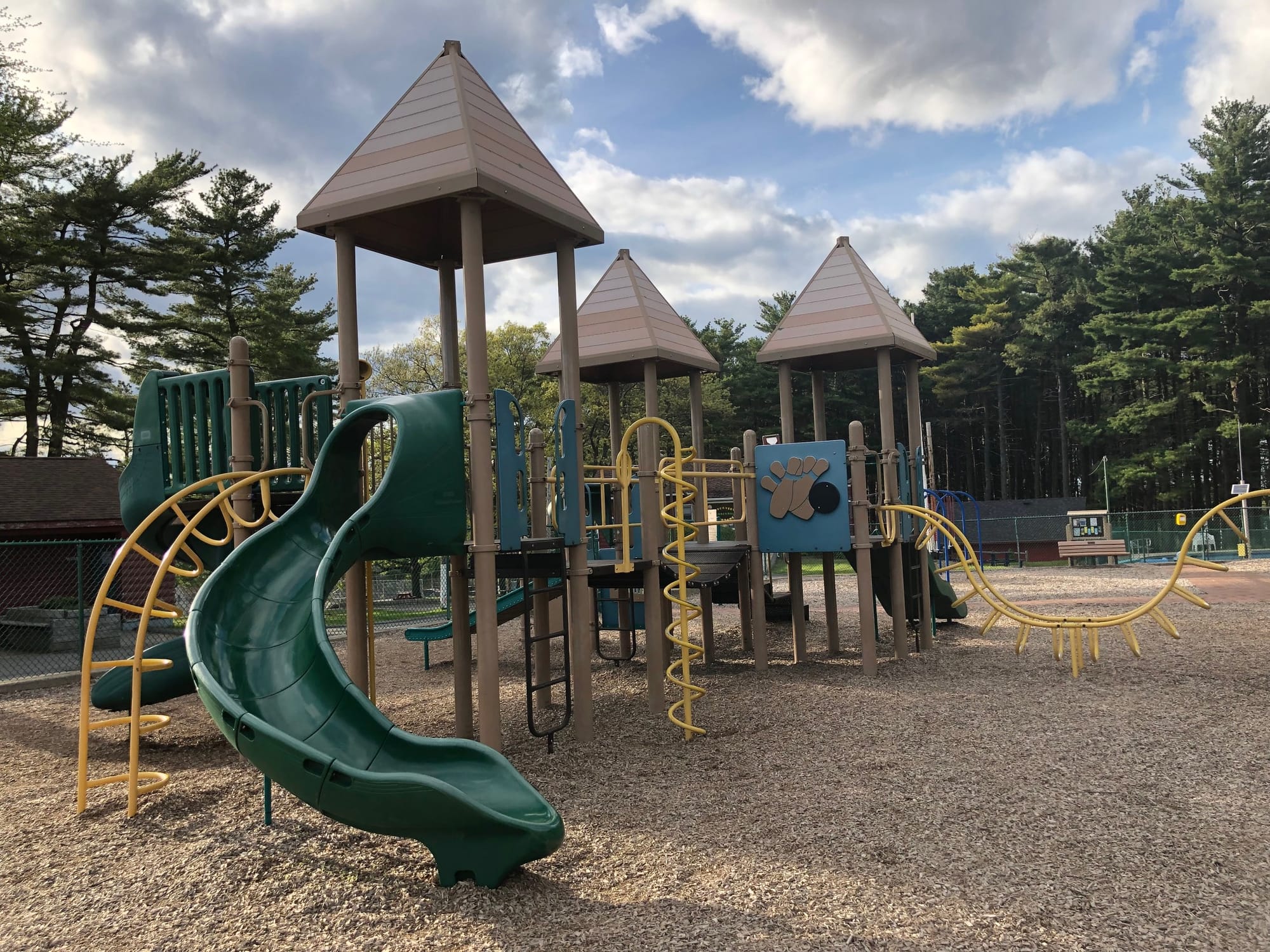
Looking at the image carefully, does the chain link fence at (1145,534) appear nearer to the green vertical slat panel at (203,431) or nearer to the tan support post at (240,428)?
the green vertical slat panel at (203,431)

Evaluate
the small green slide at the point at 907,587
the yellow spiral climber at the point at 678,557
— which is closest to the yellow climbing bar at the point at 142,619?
the yellow spiral climber at the point at 678,557

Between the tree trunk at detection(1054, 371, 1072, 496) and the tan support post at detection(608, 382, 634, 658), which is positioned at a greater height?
the tree trunk at detection(1054, 371, 1072, 496)

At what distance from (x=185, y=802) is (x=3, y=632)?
1555cm

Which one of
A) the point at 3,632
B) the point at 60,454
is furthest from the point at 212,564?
the point at 60,454

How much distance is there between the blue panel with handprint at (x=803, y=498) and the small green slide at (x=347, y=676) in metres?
5.17

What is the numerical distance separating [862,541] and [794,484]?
1.02 metres

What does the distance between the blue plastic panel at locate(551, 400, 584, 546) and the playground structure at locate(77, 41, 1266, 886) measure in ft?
0.09

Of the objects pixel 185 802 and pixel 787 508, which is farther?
pixel 787 508

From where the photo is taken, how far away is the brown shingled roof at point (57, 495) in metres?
19.6

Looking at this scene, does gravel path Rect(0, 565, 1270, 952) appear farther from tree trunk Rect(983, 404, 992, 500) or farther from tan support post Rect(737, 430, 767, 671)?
tree trunk Rect(983, 404, 992, 500)

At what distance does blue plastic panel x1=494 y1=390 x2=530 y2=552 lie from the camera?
6707mm

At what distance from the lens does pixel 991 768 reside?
6.13m

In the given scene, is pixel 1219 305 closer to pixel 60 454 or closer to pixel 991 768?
pixel 991 768

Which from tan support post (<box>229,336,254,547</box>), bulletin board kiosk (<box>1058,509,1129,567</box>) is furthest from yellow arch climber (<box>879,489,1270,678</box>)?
bulletin board kiosk (<box>1058,509,1129,567</box>)
